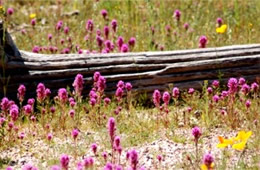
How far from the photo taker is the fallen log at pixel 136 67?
6863 mm

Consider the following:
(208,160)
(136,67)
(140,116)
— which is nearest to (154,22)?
(136,67)

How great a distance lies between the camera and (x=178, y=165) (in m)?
4.80

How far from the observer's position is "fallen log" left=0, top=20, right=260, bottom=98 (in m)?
6.86

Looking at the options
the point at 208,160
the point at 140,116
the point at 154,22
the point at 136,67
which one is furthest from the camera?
the point at 154,22

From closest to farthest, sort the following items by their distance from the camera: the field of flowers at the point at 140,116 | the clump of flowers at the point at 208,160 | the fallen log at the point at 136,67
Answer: the clump of flowers at the point at 208,160 < the field of flowers at the point at 140,116 < the fallen log at the point at 136,67

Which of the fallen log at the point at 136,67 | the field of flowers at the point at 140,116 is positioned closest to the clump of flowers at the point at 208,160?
the field of flowers at the point at 140,116

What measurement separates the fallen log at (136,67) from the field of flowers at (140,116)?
0.13 m

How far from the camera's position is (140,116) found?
6.50 metres

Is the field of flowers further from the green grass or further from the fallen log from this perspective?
the fallen log

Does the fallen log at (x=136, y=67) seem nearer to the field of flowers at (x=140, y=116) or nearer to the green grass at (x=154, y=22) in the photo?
the field of flowers at (x=140, y=116)

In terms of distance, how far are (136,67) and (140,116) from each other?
2.38 ft

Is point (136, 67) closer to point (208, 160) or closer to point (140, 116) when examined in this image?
point (140, 116)

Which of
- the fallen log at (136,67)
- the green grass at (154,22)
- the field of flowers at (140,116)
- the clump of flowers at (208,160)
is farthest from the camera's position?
the green grass at (154,22)

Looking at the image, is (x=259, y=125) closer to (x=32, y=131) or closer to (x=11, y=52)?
(x=32, y=131)
